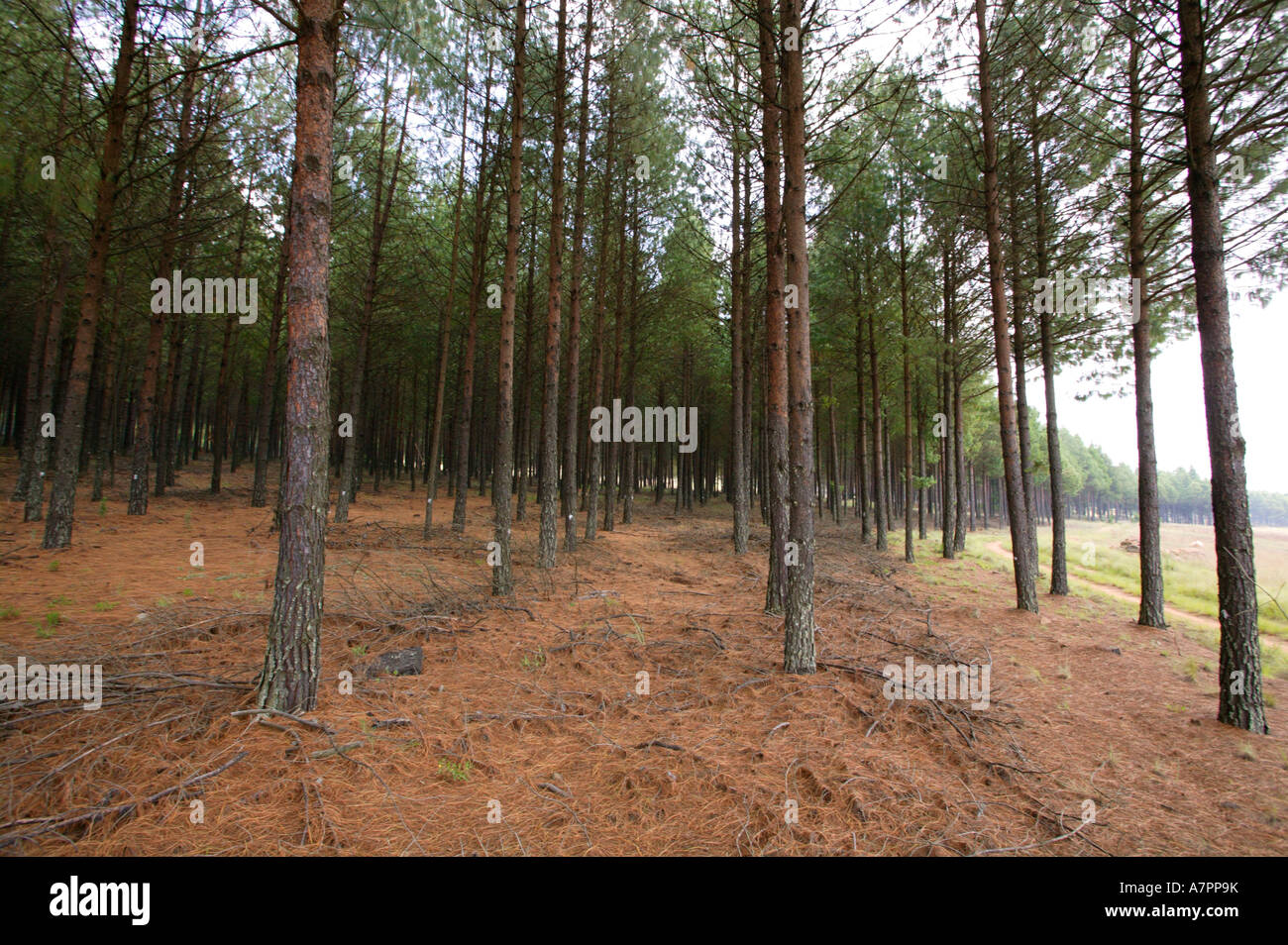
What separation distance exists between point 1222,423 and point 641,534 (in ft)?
44.2

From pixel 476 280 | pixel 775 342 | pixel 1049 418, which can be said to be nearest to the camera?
pixel 775 342

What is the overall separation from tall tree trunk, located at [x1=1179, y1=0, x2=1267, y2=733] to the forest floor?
1.83 feet

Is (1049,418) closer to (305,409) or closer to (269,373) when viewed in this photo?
(305,409)

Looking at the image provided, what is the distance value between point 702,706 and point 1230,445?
577 cm

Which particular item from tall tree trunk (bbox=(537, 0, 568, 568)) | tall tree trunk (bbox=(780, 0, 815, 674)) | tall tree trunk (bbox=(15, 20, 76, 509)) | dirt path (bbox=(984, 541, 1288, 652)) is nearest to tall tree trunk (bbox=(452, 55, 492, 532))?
tall tree trunk (bbox=(537, 0, 568, 568))

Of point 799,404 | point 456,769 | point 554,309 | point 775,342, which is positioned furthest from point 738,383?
point 456,769

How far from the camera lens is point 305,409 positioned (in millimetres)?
4066

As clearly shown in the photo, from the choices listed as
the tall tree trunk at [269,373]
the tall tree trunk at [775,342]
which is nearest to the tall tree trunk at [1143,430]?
the tall tree trunk at [775,342]

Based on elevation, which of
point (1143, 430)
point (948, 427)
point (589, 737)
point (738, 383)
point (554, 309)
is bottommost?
point (589, 737)

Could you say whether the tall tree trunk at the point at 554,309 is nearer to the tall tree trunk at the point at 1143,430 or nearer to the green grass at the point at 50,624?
the green grass at the point at 50,624

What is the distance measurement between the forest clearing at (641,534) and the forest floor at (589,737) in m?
0.04

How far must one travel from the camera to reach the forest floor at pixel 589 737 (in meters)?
3.02

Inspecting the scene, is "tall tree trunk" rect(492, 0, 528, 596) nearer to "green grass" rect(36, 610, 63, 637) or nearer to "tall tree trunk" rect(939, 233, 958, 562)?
"green grass" rect(36, 610, 63, 637)

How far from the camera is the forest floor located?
302 centimetres
